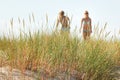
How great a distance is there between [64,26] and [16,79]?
1655 mm

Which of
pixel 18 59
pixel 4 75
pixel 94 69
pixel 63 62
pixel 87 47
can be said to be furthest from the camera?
pixel 87 47

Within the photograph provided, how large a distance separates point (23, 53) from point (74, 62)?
955mm

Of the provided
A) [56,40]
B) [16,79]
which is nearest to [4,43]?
[56,40]

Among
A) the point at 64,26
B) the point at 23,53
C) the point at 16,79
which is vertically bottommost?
the point at 16,79

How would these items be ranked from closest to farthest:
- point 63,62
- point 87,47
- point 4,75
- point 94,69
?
point 4,75
point 63,62
point 94,69
point 87,47

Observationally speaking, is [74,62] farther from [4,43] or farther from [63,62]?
[4,43]

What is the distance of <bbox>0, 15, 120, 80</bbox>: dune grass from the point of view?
Answer: 211 inches

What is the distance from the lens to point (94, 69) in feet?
19.9

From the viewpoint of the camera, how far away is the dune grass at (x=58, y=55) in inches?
211

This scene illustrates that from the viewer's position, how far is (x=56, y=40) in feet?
19.7

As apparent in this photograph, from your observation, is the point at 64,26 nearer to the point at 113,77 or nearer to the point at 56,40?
the point at 56,40

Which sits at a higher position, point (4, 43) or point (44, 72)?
point (4, 43)

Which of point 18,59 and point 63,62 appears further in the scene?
point 63,62

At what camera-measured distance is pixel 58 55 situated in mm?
5750
